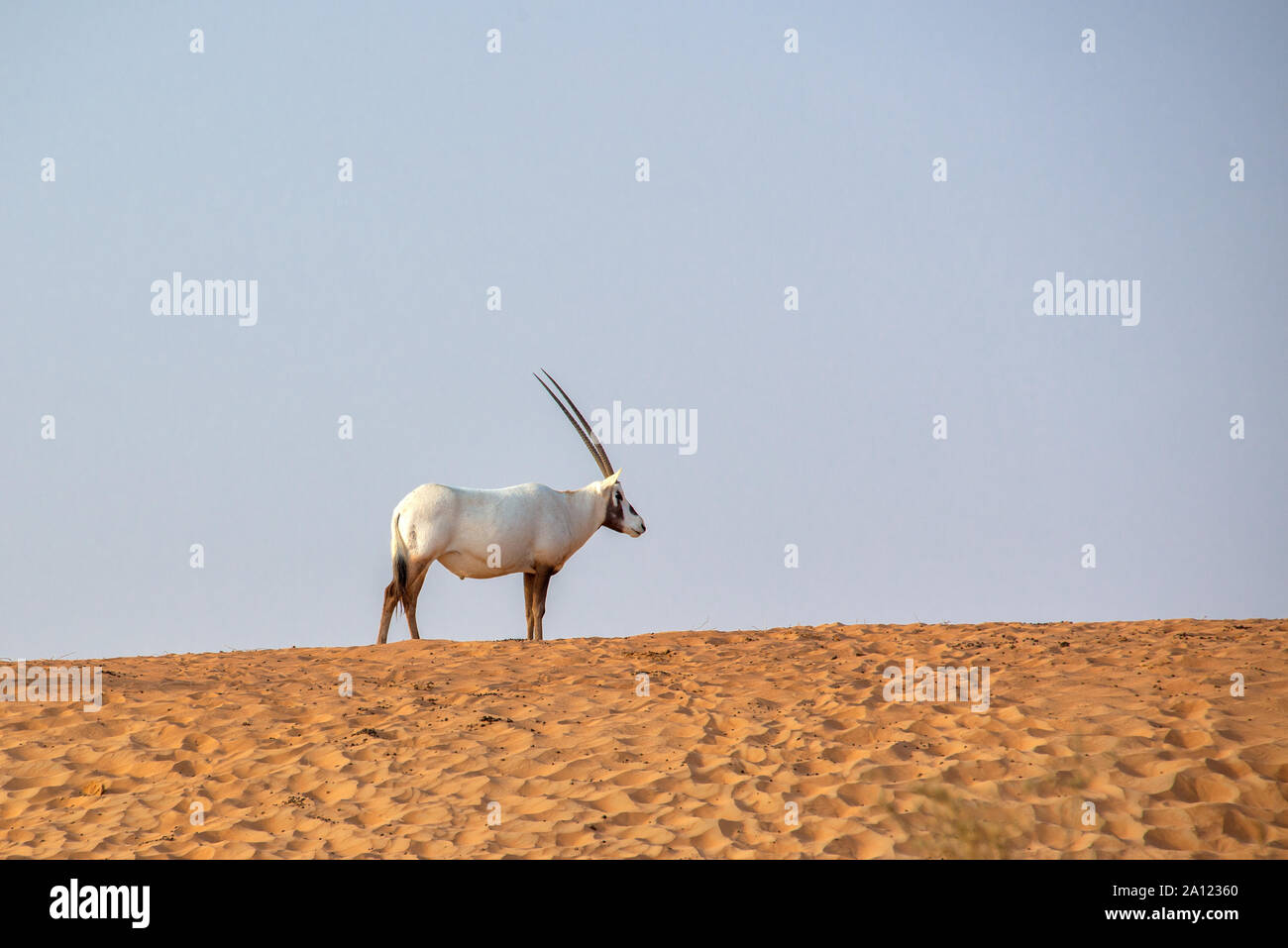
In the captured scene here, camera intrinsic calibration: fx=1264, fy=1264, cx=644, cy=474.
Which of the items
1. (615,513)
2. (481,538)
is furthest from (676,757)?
(615,513)

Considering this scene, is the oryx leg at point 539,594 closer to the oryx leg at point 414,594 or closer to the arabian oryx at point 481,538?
the arabian oryx at point 481,538

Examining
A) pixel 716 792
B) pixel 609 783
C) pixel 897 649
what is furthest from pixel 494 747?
pixel 897 649

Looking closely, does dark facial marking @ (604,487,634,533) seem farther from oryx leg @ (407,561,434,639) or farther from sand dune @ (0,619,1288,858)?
sand dune @ (0,619,1288,858)

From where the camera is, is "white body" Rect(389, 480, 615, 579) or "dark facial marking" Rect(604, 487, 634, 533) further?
"dark facial marking" Rect(604, 487, 634, 533)

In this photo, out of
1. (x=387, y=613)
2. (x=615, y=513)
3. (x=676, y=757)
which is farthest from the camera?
(x=615, y=513)

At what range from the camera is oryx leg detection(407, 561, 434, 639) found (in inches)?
539

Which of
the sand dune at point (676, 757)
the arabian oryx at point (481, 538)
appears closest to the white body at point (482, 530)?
the arabian oryx at point (481, 538)

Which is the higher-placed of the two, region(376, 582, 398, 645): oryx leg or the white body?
the white body

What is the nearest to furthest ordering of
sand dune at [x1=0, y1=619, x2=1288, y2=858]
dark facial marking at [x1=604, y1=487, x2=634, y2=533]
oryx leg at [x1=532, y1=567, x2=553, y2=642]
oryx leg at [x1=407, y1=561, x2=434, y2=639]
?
sand dune at [x1=0, y1=619, x2=1288, y2=858]
oryx leg at [x1=407, y1=561, x2=434, y2=639]
oryx leg at [x1=532, y1=567, x2=553, y2=642]
dark facial marking at [x1=604, y1=487, x2=634, y2=533]

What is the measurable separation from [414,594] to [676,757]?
6.35m

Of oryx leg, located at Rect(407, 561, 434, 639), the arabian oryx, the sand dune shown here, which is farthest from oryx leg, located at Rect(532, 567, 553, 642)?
the sand dune

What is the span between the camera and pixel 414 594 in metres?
13.9

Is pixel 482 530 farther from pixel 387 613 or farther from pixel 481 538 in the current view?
pixel 387 613
